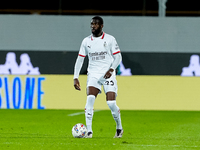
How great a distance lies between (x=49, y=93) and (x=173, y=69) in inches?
219

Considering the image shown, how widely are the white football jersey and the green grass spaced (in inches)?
44.2

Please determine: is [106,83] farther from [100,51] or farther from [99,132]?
[99,132]

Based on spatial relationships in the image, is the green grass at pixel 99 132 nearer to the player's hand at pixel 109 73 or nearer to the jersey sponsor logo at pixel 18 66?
the player's hand at pixel 109 73

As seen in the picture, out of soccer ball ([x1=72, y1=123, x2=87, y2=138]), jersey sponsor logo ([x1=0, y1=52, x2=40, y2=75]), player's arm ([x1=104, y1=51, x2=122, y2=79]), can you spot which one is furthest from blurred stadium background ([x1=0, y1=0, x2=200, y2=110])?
soccer ball ([x1=72, y1=123, x2=87, y2=138])

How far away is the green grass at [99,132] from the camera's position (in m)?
7.01

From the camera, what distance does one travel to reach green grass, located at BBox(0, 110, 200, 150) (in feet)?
23.0

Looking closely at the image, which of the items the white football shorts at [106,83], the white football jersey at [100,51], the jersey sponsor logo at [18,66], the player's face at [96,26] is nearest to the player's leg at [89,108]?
the white football shorts at [106,83]

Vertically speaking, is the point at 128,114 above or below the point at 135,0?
below

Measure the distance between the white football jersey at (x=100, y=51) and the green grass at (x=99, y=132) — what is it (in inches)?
44.2

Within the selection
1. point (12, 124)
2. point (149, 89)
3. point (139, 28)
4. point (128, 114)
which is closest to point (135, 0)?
point (139, 28)

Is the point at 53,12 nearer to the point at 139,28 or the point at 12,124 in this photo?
the point at 139,28

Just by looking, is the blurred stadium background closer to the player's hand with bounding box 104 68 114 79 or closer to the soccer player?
the soccer player

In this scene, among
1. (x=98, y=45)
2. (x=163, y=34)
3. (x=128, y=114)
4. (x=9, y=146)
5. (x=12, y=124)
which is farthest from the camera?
(x=163, y=34)

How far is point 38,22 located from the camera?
64.0 feet
